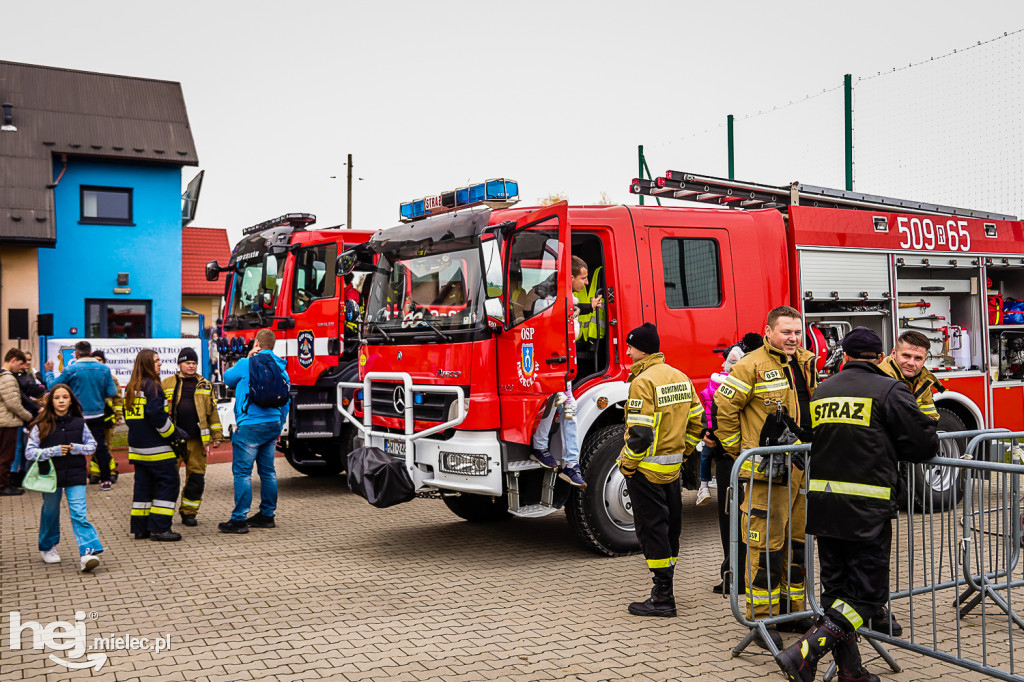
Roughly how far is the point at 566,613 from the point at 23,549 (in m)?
5.40

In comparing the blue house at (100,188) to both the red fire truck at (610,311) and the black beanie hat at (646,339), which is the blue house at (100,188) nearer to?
the red fire truck at (610,311)

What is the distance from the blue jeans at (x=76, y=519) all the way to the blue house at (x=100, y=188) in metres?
12.7

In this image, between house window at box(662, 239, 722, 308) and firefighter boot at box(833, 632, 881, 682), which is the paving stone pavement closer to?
firefighter boot at box(833, 632, 881, 682)

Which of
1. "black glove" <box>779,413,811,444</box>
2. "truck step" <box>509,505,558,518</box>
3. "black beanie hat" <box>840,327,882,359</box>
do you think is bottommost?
"truck step" <box>509,505,558,518</box>

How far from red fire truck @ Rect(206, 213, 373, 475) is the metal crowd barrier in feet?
21.1

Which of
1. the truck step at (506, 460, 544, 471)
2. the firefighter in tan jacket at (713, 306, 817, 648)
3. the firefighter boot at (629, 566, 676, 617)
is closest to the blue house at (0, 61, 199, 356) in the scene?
the truck step at (506, 460, 544, 471)

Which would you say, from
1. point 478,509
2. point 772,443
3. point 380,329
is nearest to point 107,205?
point 380,329

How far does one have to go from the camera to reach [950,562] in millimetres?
5555

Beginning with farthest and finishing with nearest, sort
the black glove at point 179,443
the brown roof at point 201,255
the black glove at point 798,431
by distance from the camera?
the brown roof at point 201,255, the black glove at point 179,443, the black glove at point 798,431

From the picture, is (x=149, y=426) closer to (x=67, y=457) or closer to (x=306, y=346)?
(x=67, y=457)

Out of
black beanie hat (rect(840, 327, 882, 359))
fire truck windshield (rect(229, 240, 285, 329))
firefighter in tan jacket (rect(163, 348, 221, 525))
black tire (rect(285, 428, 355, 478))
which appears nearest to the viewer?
black beanie hat (rect(840, 327, 882, 359))

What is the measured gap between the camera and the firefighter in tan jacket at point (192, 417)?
8875 mm

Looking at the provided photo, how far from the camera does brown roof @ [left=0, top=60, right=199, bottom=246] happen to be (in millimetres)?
18594

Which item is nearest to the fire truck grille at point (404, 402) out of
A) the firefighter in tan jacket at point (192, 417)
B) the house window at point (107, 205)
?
the firefighter in tan jacket at point (192, 417)
